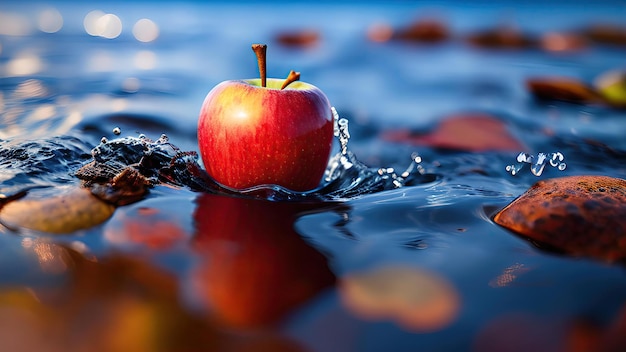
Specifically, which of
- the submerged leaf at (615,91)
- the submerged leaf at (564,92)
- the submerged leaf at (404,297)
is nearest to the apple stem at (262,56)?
the submerged leaf at (404,297)

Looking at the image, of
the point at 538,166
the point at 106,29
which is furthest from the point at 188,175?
the point at 106,29

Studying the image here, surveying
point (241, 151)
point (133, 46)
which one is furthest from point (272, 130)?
point (133, 46)

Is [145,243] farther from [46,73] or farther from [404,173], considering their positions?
[46,73]

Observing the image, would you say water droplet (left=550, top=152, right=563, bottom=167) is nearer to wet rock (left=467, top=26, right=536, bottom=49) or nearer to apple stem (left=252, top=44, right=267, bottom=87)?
apple stem (left=252, top=44, right=267, bottom=87)

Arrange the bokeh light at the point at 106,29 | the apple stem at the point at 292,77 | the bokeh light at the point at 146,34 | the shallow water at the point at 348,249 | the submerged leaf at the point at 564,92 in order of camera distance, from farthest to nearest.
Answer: the bokeh light at the point at 106,29 < the bokeh light at the point at 146,34 < the submerged leaf at the point at 564,92 < the apple stem at the point at 292,77 < the shallow water at the point at 348,249

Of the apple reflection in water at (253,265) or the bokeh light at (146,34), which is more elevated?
the bokeh light at (146,34)

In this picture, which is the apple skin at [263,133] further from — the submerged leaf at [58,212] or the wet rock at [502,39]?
the wet rock at [502,39]

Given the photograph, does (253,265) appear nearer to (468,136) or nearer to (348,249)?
(348,249)

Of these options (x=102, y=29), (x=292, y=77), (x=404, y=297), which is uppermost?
(x=292, y=77)
